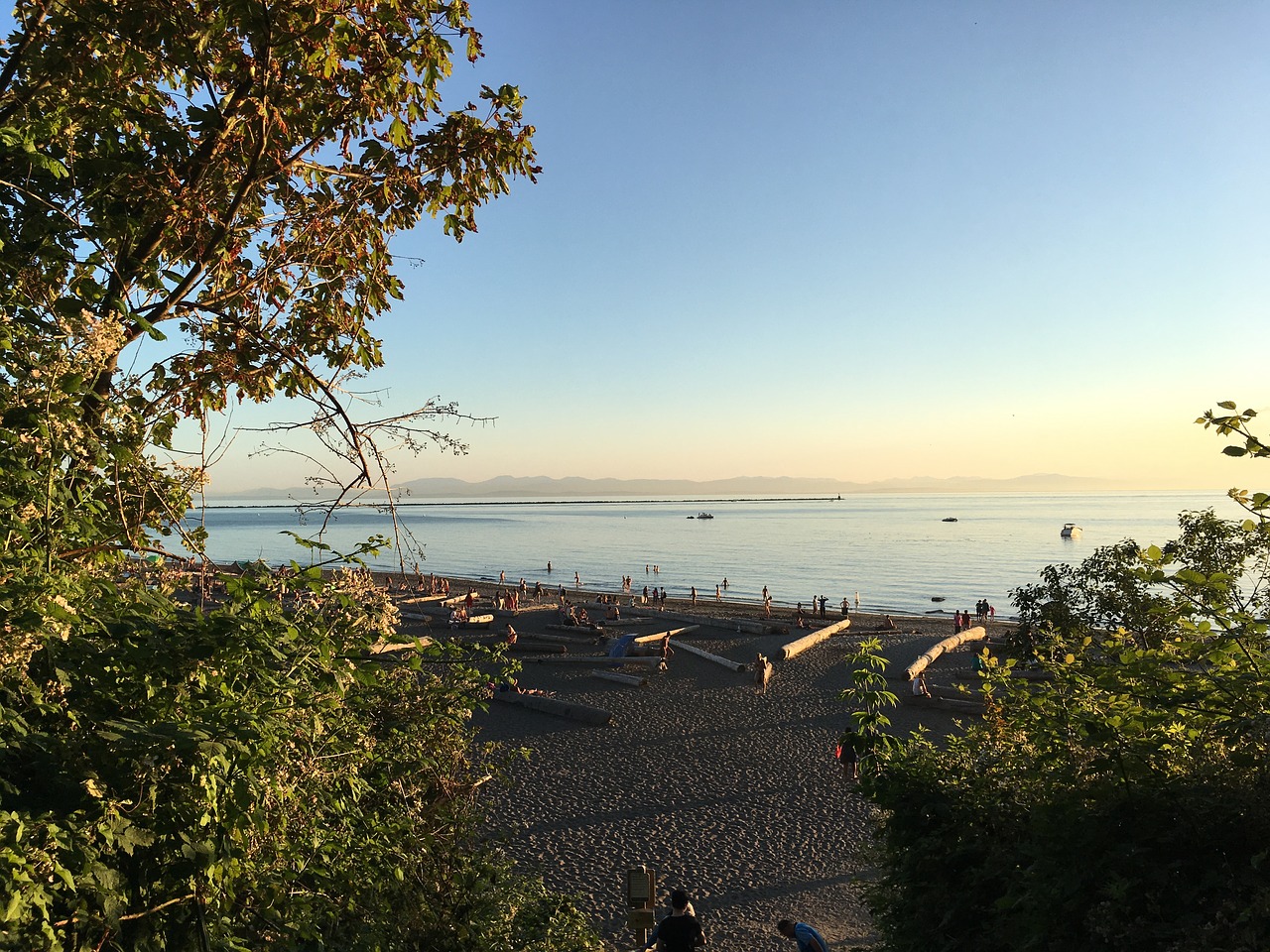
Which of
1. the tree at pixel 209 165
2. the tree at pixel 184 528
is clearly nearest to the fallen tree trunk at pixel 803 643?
the tree at pixel 184 528

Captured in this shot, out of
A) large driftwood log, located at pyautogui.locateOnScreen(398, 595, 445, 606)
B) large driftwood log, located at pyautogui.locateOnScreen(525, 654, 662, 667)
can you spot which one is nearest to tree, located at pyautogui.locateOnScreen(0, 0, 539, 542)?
large driftwood log, located at pyautogui.locateOnScreen(525, 654, 662, 667)

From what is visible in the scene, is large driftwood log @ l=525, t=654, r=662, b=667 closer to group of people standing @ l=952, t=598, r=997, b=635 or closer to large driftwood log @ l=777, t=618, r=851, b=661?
large driftwood log @ l=777, t=618, r=851, b=661

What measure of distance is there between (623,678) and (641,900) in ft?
58.9

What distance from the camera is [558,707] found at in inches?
900

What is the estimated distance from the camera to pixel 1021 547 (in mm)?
120750

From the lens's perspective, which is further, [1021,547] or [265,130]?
[1021,547]

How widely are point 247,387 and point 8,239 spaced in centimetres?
199

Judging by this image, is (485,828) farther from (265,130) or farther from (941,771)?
(265,130)

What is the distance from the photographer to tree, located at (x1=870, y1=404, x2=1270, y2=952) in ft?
12.0

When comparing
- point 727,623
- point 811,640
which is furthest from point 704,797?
point 727,623

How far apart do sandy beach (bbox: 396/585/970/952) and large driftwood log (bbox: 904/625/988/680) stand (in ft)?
2.40

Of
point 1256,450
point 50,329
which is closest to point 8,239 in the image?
point 50,329

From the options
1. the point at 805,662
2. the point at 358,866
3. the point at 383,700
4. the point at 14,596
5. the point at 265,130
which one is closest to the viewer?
the point at 14,596

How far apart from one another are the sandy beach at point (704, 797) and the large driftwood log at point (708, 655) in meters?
0.31
